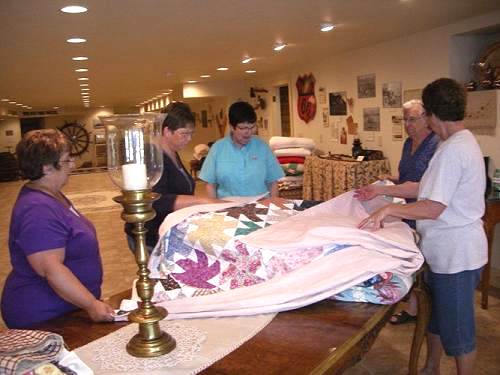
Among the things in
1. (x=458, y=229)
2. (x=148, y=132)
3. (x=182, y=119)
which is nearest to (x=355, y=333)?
(x=148, y=132)

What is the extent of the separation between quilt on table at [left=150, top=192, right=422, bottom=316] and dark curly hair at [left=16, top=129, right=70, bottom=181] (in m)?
0.44

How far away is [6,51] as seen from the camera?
401 centimetres

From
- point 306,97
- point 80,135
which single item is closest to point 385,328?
point 306,97

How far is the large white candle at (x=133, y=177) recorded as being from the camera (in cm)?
104

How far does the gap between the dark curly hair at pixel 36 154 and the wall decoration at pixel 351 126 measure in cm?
418

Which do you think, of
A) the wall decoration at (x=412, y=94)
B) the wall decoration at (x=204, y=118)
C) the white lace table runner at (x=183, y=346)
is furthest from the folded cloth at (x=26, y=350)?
the wall decoration at (x=204, y=118)

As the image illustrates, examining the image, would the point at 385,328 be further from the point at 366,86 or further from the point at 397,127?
the point at 366,86

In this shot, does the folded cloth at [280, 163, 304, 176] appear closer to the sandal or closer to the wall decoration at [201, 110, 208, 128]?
the sandal

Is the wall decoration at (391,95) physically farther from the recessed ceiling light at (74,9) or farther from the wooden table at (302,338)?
the wooden table at (302,338)

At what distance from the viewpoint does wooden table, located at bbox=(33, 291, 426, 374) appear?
3.42ft

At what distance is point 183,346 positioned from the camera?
1123mm

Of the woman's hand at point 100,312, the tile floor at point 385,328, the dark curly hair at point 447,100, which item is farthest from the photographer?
the tile floor at point 385,328

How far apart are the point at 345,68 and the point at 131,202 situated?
475 cm

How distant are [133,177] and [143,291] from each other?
257mm
